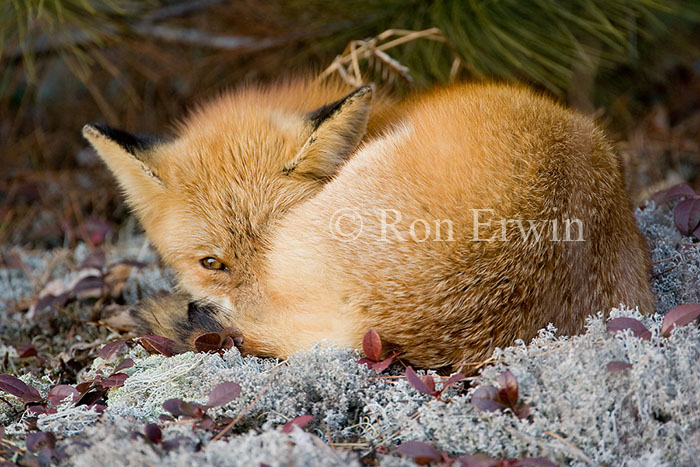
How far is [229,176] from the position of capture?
5.60 feet

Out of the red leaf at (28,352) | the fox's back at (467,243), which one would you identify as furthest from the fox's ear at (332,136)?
the red leaf at (28,352)

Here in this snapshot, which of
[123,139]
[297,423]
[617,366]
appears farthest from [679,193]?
[123,139]

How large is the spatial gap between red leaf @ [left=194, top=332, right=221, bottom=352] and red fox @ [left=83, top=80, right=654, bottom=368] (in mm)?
58

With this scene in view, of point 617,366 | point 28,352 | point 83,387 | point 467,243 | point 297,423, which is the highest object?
point 467,243

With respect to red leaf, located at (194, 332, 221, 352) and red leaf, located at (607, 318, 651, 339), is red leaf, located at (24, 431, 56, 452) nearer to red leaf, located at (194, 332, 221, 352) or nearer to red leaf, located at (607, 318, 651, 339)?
red leaf, located at (194, 332, 221, 352)

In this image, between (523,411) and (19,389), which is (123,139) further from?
(523,411)

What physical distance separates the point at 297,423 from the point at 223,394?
0.18 meters

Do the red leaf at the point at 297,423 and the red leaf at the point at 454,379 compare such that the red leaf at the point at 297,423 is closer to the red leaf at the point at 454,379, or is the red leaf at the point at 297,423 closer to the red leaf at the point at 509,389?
the red leaf at the point at 454,379

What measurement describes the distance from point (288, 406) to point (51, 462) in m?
0.48

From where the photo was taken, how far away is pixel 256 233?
1.65 m

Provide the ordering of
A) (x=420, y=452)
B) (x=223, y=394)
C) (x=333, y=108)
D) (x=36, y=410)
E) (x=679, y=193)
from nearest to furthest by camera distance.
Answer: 1. (x=420, y=452)
2. (x=223, y=394)
3. (x=36, y=410)
4. (x=333, y=108)
5. (x=679, y=193)

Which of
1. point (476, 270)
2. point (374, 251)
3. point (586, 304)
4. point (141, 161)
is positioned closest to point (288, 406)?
point (374, 251)

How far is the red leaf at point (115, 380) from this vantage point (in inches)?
56.8

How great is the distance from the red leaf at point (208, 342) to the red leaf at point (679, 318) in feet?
3.52
